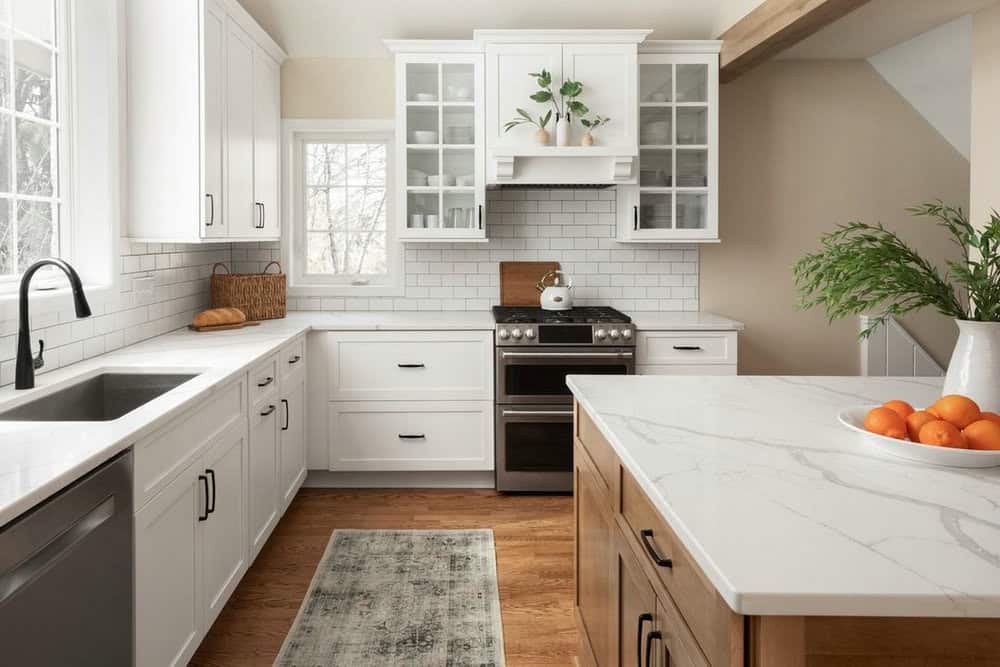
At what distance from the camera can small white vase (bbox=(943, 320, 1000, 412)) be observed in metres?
1.74

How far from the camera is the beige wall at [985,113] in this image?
13.5 ft

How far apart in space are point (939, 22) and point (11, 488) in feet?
15.3

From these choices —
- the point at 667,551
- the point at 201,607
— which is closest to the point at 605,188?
the point at 201,607

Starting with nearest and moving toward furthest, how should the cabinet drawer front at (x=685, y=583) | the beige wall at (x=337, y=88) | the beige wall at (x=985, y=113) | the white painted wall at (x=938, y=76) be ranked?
1. the cabinet drawer front at (x=685, y=583)
2. the beige wall at (x=985, y=113)
3. the white painted wall at (x=938, y=76)
4. the beige wall at (x=337, y=88)

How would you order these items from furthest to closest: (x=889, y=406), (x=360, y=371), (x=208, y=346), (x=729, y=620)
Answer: (x=360, y=371) → (x=208, y=346) → (x=889, y=406) → (x=729, y=620)

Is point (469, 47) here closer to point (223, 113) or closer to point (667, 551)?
point (223, 113)

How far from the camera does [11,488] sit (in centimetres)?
152

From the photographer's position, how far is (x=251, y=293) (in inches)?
184

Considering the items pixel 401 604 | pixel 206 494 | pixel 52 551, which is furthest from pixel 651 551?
pixel 401 604

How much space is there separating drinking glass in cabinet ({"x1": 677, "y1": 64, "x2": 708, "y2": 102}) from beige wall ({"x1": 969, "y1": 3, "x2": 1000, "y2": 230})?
1328 millimetres

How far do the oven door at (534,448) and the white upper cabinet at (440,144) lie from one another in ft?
3.35

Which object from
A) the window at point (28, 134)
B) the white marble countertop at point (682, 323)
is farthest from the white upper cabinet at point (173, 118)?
the white marble countertop at point (682, 323)

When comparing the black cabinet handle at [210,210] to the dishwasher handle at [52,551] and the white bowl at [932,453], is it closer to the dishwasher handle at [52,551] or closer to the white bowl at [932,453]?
the dishwasher handle at [52,551]

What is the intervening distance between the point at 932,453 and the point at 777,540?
0.56 m
